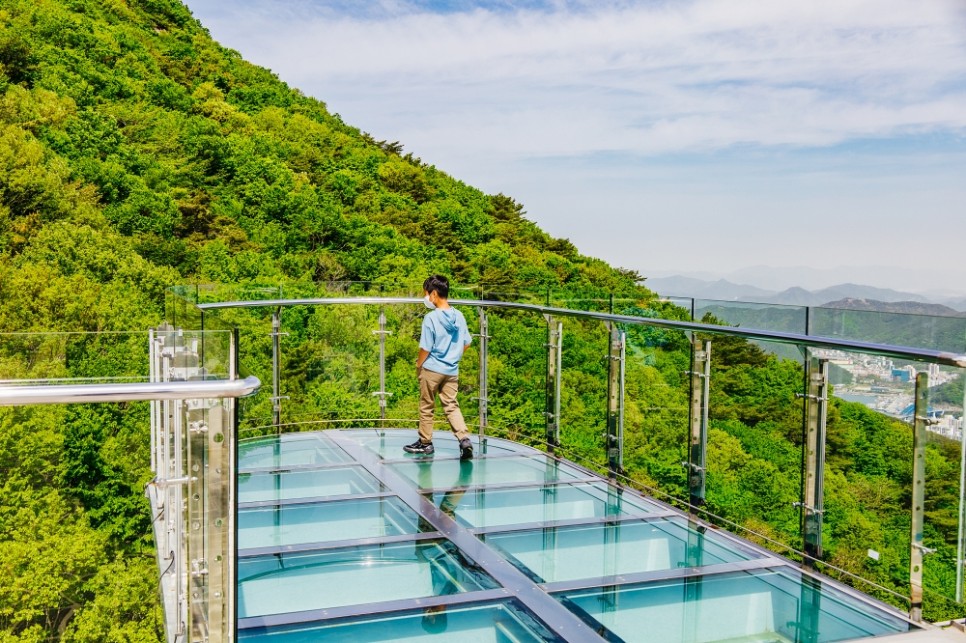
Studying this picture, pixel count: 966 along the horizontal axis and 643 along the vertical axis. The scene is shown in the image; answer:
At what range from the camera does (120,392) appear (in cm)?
200

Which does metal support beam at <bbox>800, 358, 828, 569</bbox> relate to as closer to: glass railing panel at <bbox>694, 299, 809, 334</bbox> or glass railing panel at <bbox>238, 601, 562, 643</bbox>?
glass railing panel at <bbox>238, 601, 562, 643</bbox>

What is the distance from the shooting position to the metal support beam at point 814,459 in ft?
12.3

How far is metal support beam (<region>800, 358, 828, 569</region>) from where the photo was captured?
3734 millimetres

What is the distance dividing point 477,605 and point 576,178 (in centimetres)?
5807

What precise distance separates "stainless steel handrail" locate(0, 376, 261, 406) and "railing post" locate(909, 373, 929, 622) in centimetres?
236

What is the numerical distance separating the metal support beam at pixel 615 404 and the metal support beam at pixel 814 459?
1515mm

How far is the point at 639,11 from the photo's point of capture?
3888 centimetres

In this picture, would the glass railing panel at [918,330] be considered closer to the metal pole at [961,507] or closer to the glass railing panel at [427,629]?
the metal pole at [961,507]

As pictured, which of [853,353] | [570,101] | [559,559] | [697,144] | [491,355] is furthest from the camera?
[697,144]

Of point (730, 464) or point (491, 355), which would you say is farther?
point (491, 355)

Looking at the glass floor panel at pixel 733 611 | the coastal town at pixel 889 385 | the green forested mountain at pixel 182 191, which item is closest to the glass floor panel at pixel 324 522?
the glass floor panel at pixel 733 611

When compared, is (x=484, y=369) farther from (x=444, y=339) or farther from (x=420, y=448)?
(x=420, y=448)

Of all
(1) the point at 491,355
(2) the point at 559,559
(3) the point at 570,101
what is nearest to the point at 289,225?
(3) the point at 570,101

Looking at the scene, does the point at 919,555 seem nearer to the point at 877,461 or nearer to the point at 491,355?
the point at 877,461
